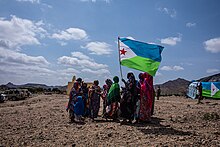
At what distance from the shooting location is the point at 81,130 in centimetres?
744

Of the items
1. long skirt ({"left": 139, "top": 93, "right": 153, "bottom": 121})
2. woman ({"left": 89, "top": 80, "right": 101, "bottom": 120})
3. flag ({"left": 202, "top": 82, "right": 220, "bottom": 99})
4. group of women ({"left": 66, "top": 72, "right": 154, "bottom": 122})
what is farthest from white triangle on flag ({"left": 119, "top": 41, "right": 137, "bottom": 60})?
flag ({"left": 202, "top": 82, "right": 220, "bottom": 99})

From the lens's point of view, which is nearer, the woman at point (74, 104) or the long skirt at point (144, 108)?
the long skirt at point (144, 108)

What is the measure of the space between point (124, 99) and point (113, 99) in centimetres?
61

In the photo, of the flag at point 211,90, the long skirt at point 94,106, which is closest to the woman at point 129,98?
the long skirt at point 94,106

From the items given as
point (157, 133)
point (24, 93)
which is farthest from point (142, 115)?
point (24, 93)

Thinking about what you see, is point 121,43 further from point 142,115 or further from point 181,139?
point 181,139

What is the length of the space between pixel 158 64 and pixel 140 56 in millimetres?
688

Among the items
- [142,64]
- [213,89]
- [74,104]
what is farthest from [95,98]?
[213,89]

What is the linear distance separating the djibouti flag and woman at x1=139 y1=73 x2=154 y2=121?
0.77 meters

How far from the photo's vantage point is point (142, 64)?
8383mm

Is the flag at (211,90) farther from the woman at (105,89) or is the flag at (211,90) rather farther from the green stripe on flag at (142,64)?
the green stripe on flag at (142,64)

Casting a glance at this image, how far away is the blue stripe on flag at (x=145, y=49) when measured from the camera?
8516mm

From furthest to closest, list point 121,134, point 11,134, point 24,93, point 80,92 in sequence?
point 24,93, point 80,92, point 11,134, point 121,134

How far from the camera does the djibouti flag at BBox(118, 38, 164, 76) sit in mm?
8328
